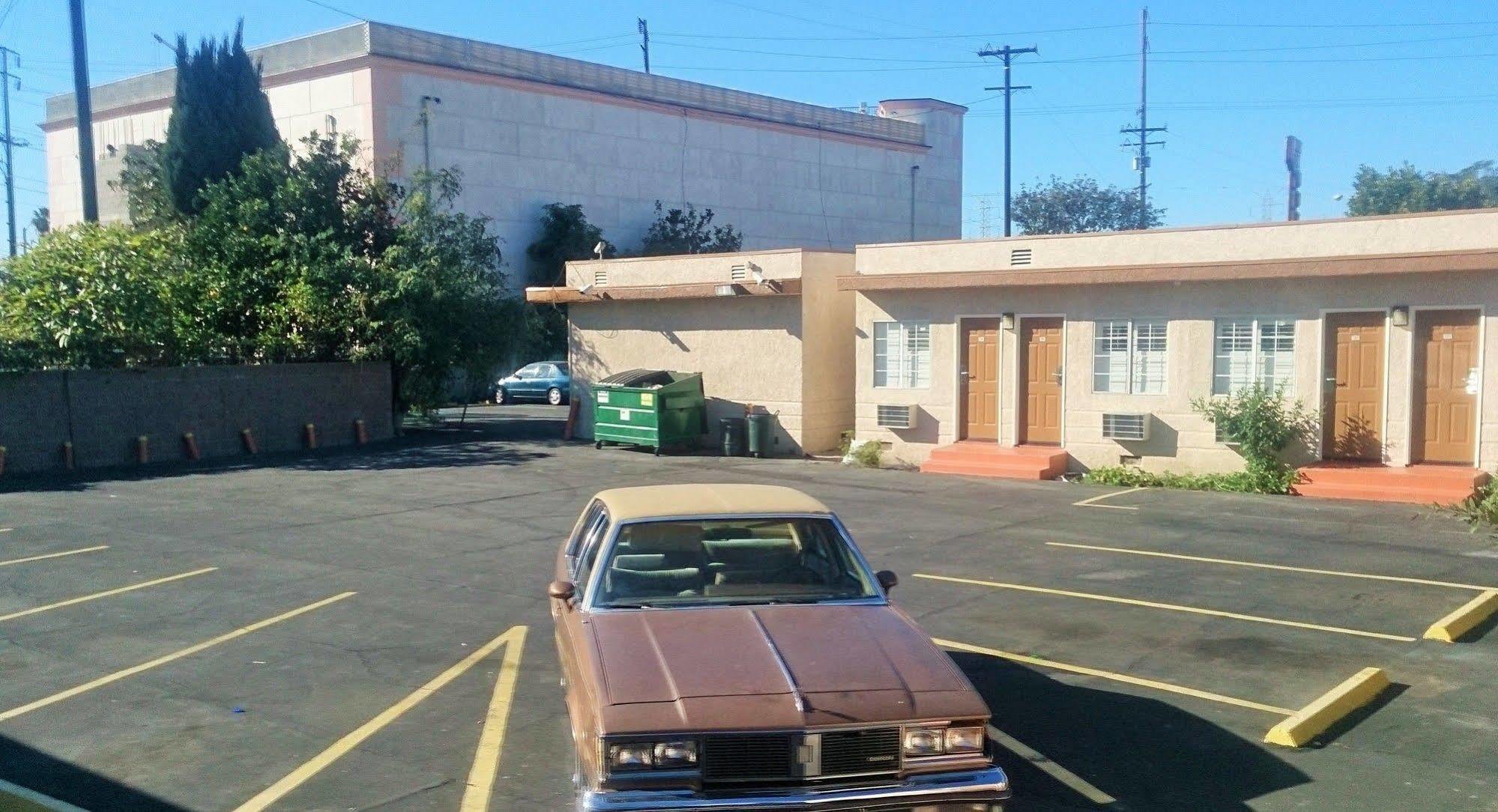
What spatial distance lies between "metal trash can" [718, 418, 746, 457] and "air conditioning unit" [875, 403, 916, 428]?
9.03 ft

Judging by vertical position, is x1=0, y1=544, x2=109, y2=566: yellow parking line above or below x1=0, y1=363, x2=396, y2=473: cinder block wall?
below

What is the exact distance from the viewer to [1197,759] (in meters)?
6.57

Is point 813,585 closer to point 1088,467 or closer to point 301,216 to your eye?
point 1088,467

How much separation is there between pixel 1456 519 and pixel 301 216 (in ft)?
72.1

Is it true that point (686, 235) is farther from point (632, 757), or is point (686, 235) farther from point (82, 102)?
point (632, 757)

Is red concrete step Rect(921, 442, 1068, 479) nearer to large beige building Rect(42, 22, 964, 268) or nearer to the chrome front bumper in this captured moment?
the chrome front bumper

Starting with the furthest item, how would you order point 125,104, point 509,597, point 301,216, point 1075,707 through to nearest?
1. point 125,104
2. point 301,216
3. point 509,597
4. point 1075,707

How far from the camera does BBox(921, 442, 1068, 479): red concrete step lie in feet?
63.6

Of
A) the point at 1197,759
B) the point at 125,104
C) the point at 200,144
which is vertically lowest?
the point at 1197,759

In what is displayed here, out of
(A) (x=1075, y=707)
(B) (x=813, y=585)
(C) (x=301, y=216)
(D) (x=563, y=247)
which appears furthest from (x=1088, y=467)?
(D) (x=563, y=247)

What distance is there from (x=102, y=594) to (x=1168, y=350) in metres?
15.1

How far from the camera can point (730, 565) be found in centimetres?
648

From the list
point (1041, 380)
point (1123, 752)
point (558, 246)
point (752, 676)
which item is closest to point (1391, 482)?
point (1041, 380)

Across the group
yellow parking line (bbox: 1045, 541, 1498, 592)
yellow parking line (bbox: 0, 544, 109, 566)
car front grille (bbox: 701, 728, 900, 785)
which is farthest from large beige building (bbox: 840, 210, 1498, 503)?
car front grille (bbox: 701, 728, 900, 785)
